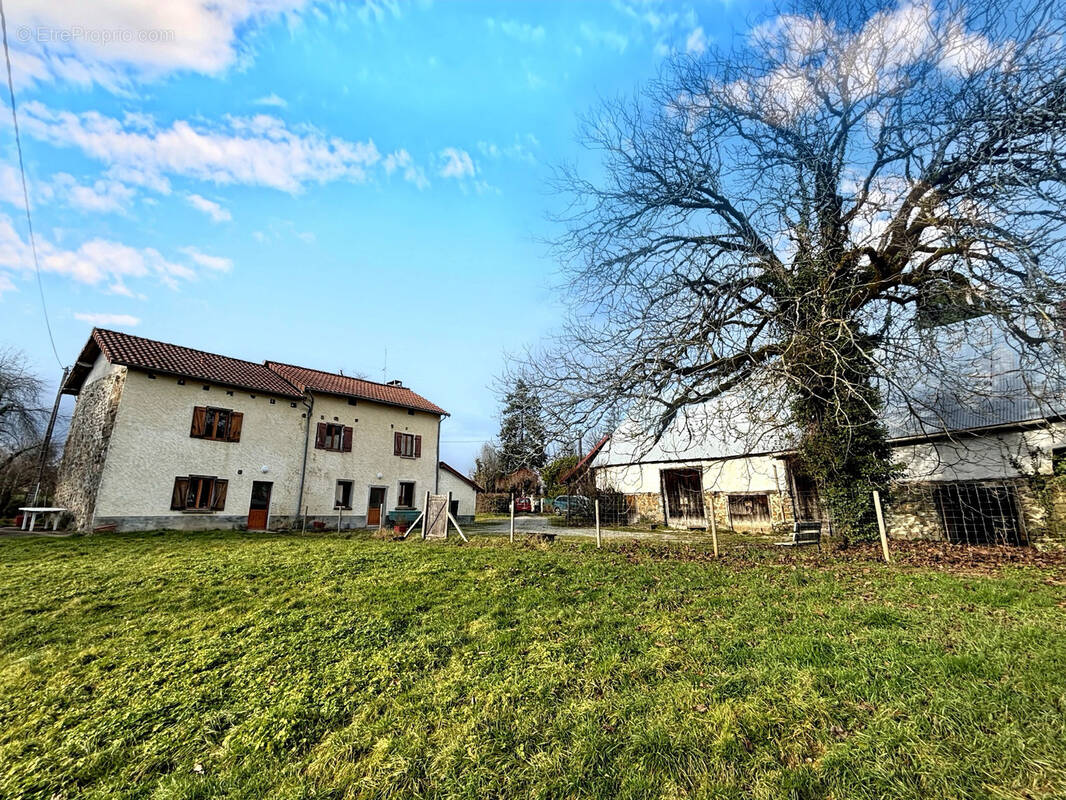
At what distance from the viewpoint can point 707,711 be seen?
3.29m

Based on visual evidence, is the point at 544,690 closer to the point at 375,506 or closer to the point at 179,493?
the point at 179,493

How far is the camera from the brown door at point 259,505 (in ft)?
63.3

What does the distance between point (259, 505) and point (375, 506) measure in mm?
5229

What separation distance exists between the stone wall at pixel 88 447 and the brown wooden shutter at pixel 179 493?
7.17 feet

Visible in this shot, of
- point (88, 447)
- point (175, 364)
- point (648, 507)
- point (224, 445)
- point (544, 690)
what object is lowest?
point (544, 690)

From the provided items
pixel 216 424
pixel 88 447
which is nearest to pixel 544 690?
pixel 216 424

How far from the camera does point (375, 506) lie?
2320 centimetres

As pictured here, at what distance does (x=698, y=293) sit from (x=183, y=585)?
438 inches

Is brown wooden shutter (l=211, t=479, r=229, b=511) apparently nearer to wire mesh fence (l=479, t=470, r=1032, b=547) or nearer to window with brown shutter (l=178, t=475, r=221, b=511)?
window with brown shutter (l=178, t=475, r=221, b=511)

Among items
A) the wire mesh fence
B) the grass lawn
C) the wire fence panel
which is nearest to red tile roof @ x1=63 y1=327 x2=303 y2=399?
the grass lawn

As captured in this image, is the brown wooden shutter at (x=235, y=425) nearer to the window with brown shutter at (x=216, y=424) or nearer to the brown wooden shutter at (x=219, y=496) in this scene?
the window with brown shutter at (x=216, y=424)

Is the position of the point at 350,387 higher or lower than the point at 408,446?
higher

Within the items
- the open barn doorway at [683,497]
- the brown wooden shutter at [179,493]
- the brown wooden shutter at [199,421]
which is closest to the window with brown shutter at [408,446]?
the brown wooden shutter at [199,421]

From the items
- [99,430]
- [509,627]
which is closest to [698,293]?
[509,627]
